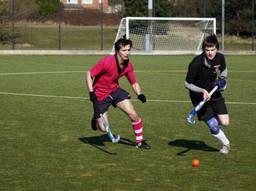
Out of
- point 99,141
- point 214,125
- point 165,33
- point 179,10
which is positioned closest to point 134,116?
point 99,141

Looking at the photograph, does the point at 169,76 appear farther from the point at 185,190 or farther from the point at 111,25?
the point at 111,25

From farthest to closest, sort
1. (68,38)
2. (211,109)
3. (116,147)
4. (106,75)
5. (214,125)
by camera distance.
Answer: (68,38) < (116,147) < (106,75) < (211,109) < (214,125)

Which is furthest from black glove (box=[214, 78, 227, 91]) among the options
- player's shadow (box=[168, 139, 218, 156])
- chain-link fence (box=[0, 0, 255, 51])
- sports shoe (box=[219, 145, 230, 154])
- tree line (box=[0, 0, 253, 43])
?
tree line (box=[0, 0, 253, 43])

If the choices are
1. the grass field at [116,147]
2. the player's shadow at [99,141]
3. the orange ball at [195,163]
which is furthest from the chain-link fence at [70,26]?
the orange ball at [195,163]

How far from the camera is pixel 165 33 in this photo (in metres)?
35.1

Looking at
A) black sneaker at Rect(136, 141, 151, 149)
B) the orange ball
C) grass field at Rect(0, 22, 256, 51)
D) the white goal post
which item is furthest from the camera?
grass field at Rect(0, 22, 256, 51)

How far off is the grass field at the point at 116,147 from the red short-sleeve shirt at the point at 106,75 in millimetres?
849

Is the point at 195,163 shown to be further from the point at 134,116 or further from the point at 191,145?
the point at 191,145

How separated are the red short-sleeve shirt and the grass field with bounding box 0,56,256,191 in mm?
849

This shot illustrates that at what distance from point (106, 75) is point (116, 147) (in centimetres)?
112

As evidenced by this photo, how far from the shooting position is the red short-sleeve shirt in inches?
323

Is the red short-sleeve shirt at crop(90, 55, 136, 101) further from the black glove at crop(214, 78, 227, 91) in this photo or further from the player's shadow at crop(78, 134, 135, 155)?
the black glove at crop(214, 78, 227, 91)

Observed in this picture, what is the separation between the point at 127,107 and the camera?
27.7 ft

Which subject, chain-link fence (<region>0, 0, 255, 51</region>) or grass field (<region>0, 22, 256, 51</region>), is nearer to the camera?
chain-link fence (<region>0, 0, 255, 51</region>)
